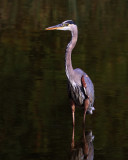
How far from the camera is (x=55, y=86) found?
29.7 feet

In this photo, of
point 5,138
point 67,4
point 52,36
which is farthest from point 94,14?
point 5,138

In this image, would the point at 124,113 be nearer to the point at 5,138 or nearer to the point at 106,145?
the point at 106,145

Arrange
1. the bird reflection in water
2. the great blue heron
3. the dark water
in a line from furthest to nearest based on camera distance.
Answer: the great blue heron
the dark water
the bird reflection in water

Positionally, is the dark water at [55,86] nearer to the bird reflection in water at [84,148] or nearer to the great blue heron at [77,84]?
the bird reflection in water at [84,148]

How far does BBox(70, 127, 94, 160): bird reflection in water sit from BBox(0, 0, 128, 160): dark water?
0.01 metres

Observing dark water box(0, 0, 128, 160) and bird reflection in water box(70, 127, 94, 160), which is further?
dark water box(0, 0, 128, 160)

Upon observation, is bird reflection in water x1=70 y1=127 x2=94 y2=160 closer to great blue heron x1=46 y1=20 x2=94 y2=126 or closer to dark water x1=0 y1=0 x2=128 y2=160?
dark water x1=0 y1=0 x2=128 y2=160

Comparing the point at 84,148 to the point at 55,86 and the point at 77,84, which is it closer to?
the point at 77,84

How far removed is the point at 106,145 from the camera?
6.43 metres

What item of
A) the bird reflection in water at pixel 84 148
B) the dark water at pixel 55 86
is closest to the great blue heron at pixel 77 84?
the dark water at pixel 55 86

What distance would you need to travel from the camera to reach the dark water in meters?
6.42

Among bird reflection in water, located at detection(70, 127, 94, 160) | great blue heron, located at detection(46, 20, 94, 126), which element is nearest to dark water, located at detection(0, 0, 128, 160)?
bird reflection in water, located at detection(70, 127, 94, 160)

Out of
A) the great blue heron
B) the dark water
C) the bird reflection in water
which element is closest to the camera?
the bird reflection in water

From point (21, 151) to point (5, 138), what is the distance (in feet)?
1.54
